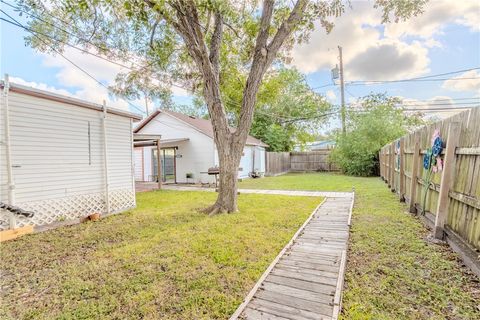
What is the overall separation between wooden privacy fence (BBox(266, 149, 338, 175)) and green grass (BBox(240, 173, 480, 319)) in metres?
14.4

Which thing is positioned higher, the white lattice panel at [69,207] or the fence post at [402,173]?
the fence post at [402,173]

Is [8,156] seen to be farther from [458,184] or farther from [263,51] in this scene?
[458,184]

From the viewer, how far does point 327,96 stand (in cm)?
2381

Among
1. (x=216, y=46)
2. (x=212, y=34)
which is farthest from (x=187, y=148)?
(x=216, y=46)

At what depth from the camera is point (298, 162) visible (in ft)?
68.7

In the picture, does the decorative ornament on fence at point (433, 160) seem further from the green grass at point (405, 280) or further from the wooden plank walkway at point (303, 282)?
the wooden plank walkway at point (303, 282)

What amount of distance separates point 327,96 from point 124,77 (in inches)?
794

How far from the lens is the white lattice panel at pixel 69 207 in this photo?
5.01 meters

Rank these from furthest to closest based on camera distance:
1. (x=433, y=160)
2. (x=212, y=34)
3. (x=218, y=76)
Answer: (x=212, y=34)
(x=218, y=76)
(x=433, y=160)

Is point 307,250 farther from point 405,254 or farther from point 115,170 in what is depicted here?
point 115,170

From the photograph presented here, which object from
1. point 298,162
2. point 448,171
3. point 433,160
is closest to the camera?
point 448,171

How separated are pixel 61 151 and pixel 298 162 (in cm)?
1804

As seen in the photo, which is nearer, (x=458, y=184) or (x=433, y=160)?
(x=458, y=184)

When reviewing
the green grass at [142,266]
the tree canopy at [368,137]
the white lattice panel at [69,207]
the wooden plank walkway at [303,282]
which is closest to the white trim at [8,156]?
the white lattice panel at [69,207]
